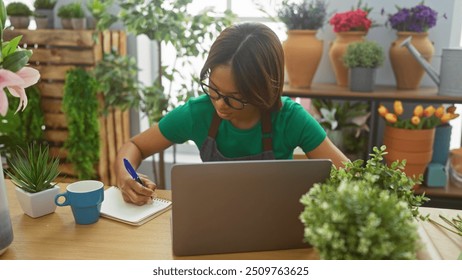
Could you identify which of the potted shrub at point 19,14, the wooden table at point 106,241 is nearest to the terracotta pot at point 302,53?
the wooden table at point 106,241

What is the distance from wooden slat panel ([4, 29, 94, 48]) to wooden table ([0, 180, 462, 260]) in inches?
61.8

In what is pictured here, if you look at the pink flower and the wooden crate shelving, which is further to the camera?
the wooden crate shelving

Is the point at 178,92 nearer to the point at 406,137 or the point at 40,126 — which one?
the point at 40,126

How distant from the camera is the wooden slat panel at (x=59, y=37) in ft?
8.02

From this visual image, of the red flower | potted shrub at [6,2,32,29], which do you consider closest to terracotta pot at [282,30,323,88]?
the red flower

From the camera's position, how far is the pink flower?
742mm

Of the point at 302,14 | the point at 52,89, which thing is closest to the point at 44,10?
the point at 52,89

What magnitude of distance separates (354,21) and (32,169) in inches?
64.2

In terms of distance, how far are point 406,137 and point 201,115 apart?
3.55 ft

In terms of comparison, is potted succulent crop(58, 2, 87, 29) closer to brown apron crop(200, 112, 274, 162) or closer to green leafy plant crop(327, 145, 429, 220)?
brown apron crop(200, 112, 274, 162)

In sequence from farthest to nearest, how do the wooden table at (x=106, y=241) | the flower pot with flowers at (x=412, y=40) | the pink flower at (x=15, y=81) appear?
the flower pot with flowers at (x=412, y=40) → the wooden table at (x=106, y=241) → the pink flower at (x=15, y=81)

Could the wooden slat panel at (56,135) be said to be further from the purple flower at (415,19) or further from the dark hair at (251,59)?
the purple flower at (415,19)

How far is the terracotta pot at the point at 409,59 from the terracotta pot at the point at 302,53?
366 millimetres

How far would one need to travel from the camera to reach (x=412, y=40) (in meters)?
2.12
